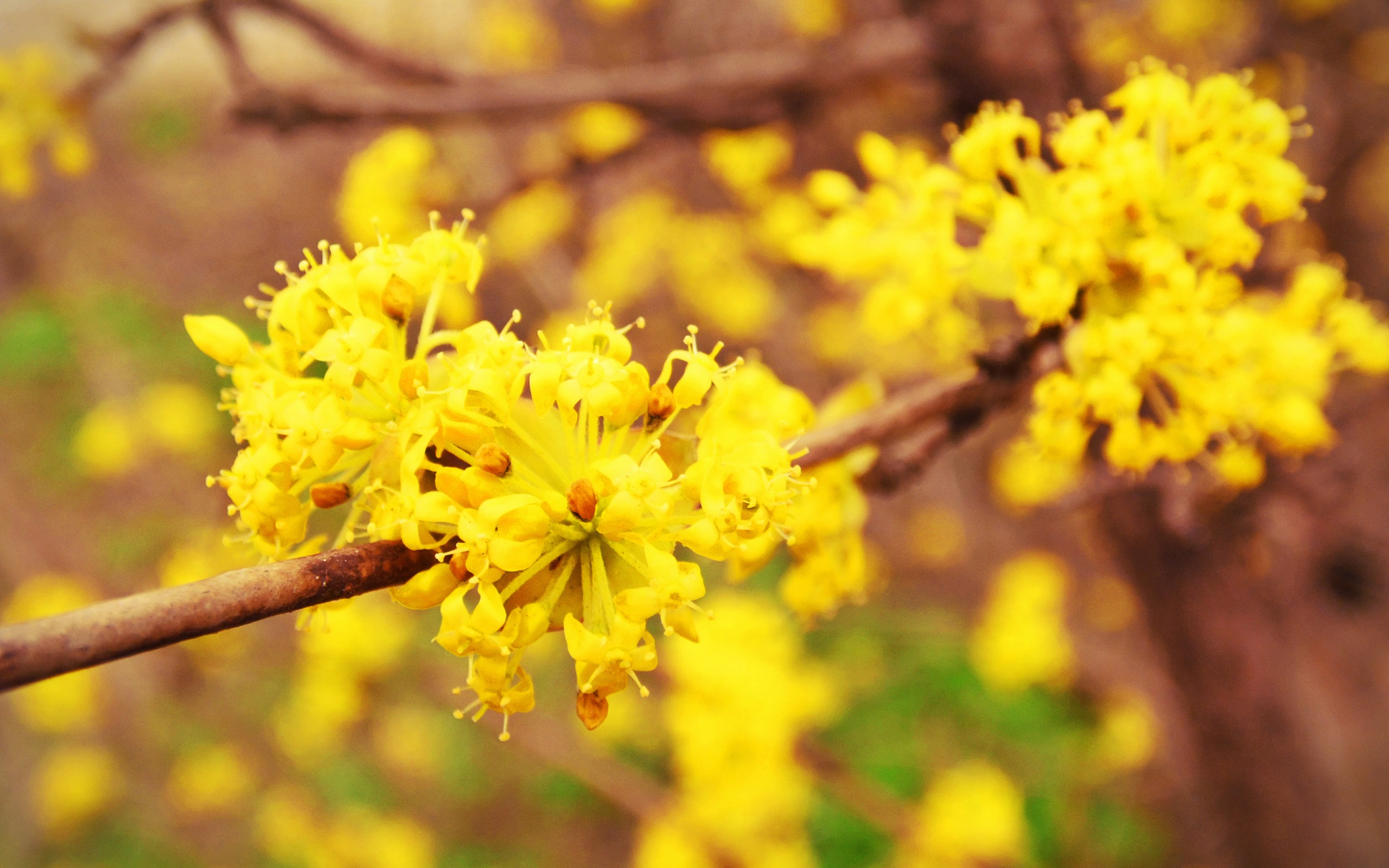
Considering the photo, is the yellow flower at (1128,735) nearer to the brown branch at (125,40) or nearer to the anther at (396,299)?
the anther at (396,299)

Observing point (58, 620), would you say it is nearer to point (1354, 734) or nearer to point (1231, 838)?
point (1231, 838)

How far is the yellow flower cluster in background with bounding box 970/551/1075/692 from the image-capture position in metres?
4.48

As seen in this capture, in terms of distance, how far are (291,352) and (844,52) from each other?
2.25 metres

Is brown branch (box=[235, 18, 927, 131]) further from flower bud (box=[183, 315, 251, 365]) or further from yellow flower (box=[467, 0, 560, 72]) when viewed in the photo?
yellow flower (box=[467, 0, 560, 72])

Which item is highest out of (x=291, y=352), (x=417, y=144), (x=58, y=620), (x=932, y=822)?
(x=417, y=144)

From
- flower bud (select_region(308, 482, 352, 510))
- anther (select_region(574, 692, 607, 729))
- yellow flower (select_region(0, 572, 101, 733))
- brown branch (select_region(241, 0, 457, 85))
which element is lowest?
anther (select_region(574, 692, 607, 729))

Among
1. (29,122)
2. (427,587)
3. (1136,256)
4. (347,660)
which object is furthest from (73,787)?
(1136,256)

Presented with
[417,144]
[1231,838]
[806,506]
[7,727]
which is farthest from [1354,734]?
[7,727]

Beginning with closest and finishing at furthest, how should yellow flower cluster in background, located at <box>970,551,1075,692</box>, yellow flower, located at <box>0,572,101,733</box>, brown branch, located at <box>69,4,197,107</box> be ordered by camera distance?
brown branch, located at <box>69,4,197,107</box> < yellow flower cluster in background, located at <box>970,551,1075,692</box> < yellow flower, located at <box>0,572,101,733</box>

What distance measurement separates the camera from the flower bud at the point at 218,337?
3.44 ft

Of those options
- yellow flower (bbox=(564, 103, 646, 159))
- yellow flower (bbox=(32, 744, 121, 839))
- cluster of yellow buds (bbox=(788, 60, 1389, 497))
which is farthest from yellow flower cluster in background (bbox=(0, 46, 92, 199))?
yellow flower (bbox=(32, 744, 121, 839))

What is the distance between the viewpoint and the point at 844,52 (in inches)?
106

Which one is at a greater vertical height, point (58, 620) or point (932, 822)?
point (932, 822)

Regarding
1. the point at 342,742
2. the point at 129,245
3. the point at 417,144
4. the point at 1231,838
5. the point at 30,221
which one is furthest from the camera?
the point at 129,245
